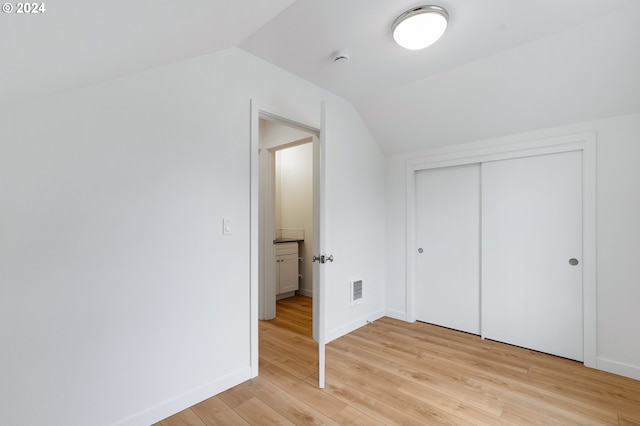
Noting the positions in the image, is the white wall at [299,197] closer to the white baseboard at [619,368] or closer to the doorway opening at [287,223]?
the doorway opening at [287,223]

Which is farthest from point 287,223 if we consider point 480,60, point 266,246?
point 480,60

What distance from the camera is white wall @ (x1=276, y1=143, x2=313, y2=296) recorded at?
16.1ft

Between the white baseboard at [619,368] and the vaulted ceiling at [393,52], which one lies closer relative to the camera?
the vaulted ceiling at [393,52]

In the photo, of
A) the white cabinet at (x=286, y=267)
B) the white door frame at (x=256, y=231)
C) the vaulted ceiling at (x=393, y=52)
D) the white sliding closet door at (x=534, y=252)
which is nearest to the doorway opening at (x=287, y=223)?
the white cabinet at (x=286, y=267)

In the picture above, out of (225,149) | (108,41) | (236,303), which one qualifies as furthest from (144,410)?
(108,41)

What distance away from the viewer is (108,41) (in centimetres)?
118

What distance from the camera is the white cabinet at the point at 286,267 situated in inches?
177

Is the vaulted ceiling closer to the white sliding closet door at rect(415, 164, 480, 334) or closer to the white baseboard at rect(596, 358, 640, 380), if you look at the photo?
the white sliding closet door at rect(415, 164, 480, 334)

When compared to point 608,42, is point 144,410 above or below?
below

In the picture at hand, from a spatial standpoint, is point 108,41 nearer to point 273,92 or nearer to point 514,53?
point 273,92

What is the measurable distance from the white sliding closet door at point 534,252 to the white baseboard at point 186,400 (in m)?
2.53

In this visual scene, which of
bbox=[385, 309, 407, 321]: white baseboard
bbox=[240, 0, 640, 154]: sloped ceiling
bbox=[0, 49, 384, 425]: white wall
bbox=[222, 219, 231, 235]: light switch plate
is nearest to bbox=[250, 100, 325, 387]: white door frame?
bbox=[0, 49, 384, 425]: white wall

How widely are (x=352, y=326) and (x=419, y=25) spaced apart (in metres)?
2.88

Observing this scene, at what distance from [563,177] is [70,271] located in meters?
3.75
